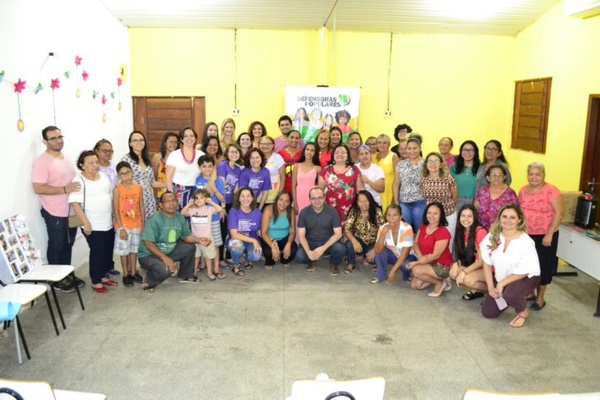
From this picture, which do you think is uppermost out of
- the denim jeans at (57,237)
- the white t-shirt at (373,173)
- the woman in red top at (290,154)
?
the woman in red top at (290,154)

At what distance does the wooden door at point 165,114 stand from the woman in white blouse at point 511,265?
5.48 meters

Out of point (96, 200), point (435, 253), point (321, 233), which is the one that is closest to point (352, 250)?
point (321, 233)

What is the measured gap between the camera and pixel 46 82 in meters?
4.93

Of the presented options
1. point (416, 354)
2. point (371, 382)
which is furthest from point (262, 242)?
point (371, 382)

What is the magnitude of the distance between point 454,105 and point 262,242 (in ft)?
15.4

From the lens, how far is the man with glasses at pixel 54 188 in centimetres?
449

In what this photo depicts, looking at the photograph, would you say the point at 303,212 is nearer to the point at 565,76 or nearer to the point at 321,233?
the point at 321,233

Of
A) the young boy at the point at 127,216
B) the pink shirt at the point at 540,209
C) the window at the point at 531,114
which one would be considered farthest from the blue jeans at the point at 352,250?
the window at the point at 531,114

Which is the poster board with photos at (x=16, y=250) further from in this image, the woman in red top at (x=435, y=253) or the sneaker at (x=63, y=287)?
the woman in red top at (x=435, y=253)

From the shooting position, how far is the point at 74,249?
18.0 feet

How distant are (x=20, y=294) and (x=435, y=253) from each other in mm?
3420

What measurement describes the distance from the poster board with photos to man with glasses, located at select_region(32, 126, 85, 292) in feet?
1.21

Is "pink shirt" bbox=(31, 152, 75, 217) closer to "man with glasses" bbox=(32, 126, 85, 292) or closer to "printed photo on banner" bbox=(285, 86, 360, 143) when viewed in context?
"man with glasses" bbox=(32, 126, 85, 292)

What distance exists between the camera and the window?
7332 mm
